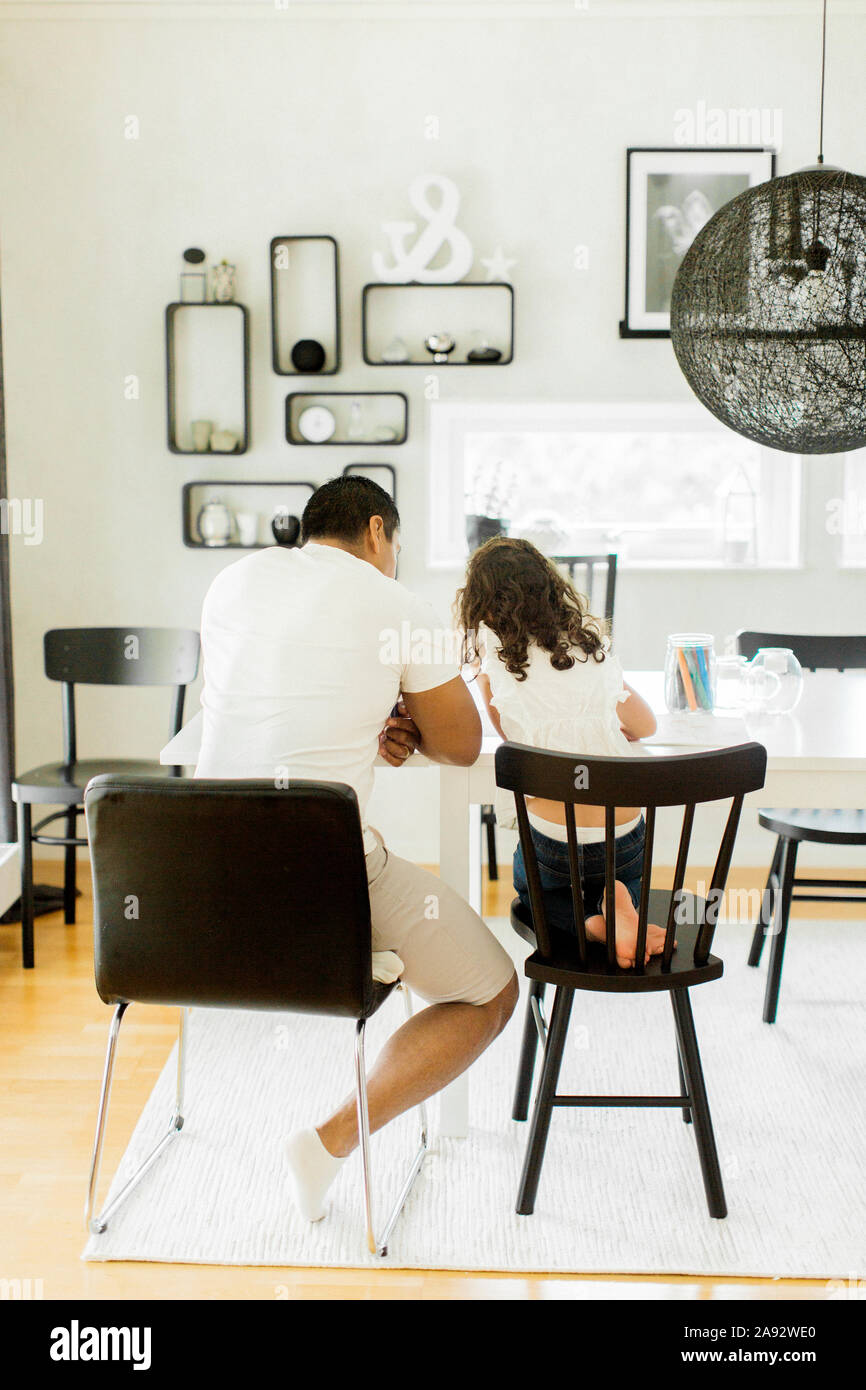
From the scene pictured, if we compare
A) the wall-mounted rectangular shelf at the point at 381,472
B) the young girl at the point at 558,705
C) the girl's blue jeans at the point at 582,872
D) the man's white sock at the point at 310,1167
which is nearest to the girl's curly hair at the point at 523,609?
the young girl at the point at 558,705

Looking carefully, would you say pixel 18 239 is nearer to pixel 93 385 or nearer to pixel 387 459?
pixel 93 385

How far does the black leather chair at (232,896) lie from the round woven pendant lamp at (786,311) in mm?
958

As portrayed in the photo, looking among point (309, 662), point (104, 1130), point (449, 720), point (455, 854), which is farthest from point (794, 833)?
point (104, 1130)

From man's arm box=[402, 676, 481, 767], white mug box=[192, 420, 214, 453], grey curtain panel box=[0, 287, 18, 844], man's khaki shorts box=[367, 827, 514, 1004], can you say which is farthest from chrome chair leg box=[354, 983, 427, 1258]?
white mug box=[192, 420, 214, 453]

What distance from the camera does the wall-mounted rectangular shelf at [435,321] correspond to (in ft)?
11.9

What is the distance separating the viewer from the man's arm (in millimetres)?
1974

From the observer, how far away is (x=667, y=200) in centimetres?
358

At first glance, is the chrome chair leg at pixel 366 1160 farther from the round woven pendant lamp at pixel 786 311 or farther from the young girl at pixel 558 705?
the round woven pendant lamp at pixel 786 311

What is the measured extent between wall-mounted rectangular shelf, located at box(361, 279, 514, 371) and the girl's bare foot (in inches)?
84.6

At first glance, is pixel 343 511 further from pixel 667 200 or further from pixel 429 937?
pixel 667 200

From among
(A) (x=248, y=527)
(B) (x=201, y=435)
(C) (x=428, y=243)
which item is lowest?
(A) (x=248, y=527)

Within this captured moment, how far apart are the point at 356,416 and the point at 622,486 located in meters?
0.88

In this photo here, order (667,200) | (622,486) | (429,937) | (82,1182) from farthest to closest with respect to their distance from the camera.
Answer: (622,486) < (667,200) < (82,1182) < (429,937)

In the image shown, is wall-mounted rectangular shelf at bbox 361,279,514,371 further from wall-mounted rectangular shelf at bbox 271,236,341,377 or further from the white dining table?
the white dining table
